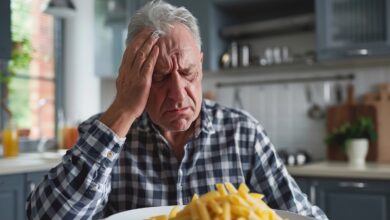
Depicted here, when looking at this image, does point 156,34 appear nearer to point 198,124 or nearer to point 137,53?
point 137,53

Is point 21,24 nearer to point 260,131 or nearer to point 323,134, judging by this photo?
point 323,134

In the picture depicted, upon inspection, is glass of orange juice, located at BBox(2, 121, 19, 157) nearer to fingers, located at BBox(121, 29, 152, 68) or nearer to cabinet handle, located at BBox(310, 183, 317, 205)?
cabinet handle, located at BBox(310, 183, 317, 205)

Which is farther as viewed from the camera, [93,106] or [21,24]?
[93,106]

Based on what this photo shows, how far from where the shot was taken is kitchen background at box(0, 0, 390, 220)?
7.58ft

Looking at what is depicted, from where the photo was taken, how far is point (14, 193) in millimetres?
2369

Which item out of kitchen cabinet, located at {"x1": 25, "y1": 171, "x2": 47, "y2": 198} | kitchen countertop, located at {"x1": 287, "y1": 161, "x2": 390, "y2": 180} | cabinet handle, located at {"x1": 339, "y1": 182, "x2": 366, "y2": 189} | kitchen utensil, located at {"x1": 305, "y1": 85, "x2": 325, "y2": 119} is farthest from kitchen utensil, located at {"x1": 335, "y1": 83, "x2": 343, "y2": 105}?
kitchen cabinet, located at {"x1": 25, "y1": 171, "x2": 47, "y2": 198}

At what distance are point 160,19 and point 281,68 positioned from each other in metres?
2.11

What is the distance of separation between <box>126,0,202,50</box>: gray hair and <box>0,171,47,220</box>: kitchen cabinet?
1635 mm

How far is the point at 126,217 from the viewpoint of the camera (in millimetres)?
741

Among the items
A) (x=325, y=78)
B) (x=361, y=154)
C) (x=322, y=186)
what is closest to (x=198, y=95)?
(x=322, y=186)

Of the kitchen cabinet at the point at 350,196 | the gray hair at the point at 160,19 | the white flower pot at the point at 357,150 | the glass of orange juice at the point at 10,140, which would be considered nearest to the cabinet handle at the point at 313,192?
the kitchen cabinet at the point at 350,196

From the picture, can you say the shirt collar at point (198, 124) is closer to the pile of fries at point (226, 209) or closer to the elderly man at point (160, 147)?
the elderly man at point (160, 147)

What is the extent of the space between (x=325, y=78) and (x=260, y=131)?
181cm

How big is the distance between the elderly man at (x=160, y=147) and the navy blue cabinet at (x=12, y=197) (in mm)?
1378
